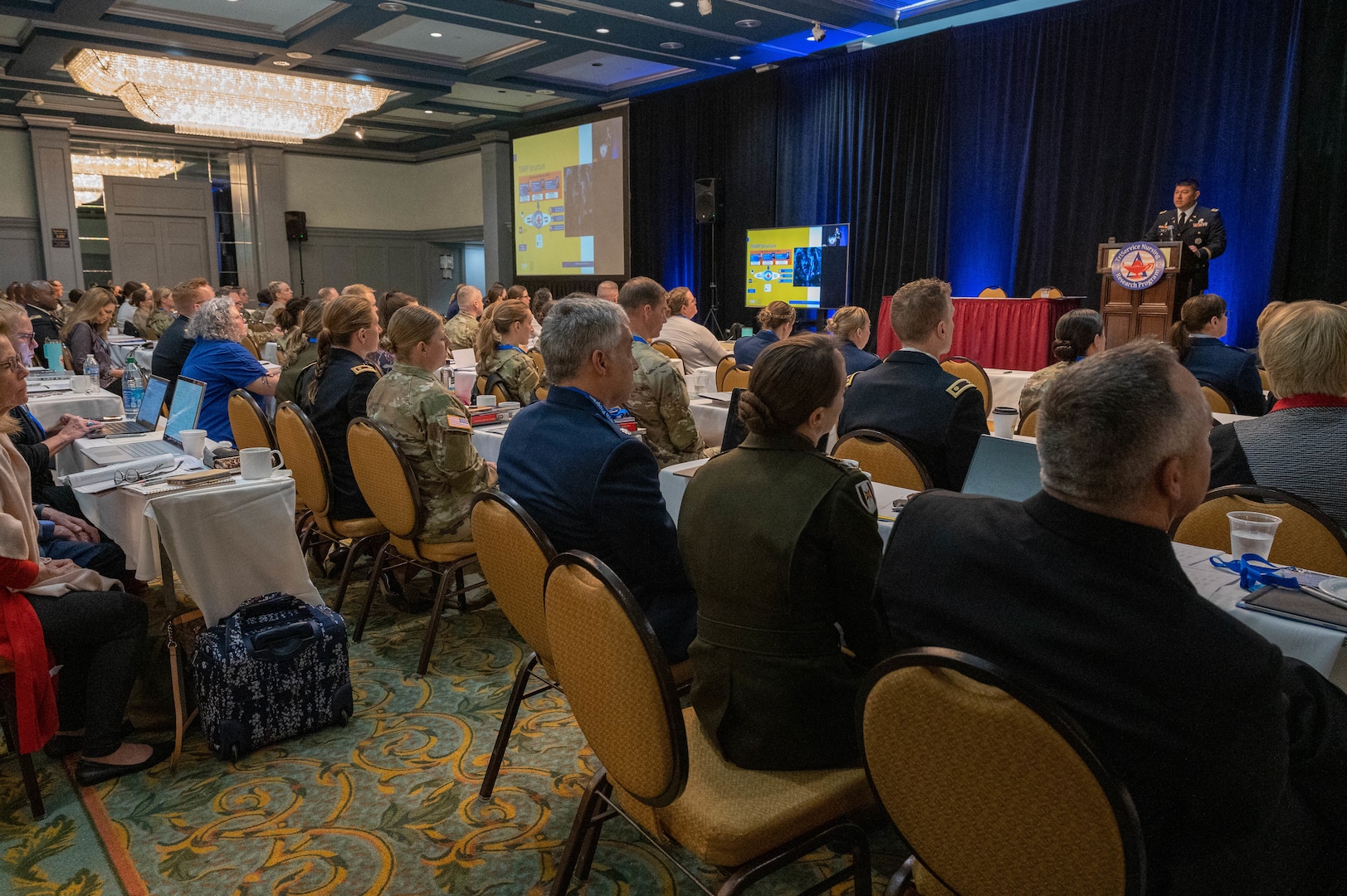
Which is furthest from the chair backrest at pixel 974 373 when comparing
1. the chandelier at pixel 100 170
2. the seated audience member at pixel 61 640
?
the chandelier at pixel 100 170

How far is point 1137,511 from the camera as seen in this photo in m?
1.17

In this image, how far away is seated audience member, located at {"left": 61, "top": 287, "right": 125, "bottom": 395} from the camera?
6777 mm

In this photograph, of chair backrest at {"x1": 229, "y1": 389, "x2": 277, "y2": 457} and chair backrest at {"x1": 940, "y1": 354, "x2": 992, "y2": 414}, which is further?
chair backrest at {"x1": 940, "y1": 354, "x2": 992, "y2": 414}

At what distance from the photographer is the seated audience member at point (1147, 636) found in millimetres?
1063

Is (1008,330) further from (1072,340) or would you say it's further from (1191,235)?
(1072,340)

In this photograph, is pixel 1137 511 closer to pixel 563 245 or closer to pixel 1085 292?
pixel 1085 292

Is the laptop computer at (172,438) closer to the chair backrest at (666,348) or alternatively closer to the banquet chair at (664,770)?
the banquet chair at (664,770)

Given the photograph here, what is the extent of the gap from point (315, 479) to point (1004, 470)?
251cm

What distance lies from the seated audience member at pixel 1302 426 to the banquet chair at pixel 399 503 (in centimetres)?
229

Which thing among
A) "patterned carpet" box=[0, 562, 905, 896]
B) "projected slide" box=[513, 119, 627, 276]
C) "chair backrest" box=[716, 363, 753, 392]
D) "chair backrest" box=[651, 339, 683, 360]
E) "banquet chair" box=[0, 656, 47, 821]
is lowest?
"patterned carpet" box=[0, 562, 905, 896]

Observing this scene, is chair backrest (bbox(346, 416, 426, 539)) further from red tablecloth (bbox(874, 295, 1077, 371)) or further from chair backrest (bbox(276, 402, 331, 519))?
red tablecloth (bbox(874, 295, 1077, 371))

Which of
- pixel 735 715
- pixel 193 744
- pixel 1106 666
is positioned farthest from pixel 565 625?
pixel 193 744

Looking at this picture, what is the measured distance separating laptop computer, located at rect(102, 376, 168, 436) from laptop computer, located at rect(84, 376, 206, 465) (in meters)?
0.25

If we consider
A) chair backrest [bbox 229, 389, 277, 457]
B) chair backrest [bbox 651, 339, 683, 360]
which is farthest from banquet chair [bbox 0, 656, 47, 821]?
chair backrest [bbox 651, 339, 683, 360]
